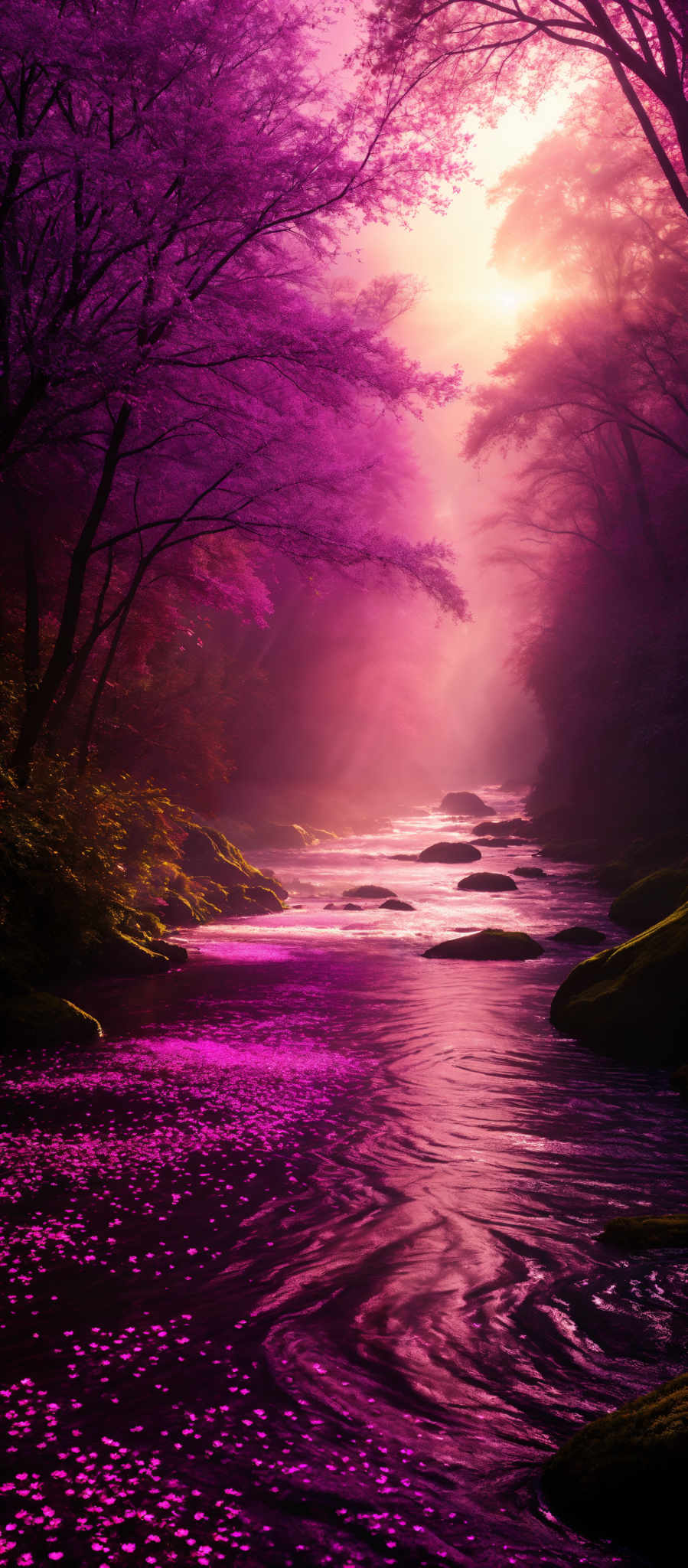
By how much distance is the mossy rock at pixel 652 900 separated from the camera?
13.9 metres

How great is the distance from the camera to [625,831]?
82.8ft

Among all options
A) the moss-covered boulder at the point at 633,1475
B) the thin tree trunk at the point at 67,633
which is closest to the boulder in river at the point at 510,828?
the thin tree trunk at the point at 67,633

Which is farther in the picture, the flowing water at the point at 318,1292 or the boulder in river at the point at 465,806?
the boulder in river at the point at 465,806

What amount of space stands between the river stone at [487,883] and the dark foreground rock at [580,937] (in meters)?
5.55

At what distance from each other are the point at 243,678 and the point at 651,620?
37.4 feet

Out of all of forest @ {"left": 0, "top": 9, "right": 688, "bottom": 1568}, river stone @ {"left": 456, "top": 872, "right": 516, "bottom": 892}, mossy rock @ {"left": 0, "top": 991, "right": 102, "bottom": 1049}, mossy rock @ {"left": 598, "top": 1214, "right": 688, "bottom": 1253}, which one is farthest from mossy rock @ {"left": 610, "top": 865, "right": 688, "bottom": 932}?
mossy rock @ {"left": 598, "top": 1214, "right": 688, "bottom": 1253}

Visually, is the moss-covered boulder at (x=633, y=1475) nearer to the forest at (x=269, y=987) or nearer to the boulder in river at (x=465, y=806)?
the forest at (x=269, y=987)

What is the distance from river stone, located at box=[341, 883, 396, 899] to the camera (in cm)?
1819

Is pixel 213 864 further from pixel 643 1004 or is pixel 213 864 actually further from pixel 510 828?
pixel 510 828

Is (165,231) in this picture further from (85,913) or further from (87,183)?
(85,913)

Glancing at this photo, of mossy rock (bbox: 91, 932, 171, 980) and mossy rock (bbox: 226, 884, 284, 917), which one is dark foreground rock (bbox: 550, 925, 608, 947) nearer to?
mossy rock (bbox: 226, 884, 284, 917)

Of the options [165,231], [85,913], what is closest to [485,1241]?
[85,913]

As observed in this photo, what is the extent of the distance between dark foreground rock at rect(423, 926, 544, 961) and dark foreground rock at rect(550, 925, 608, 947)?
1109 mm

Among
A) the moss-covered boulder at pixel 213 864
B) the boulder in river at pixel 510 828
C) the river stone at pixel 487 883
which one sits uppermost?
the boulder in river at pixel 510 828
